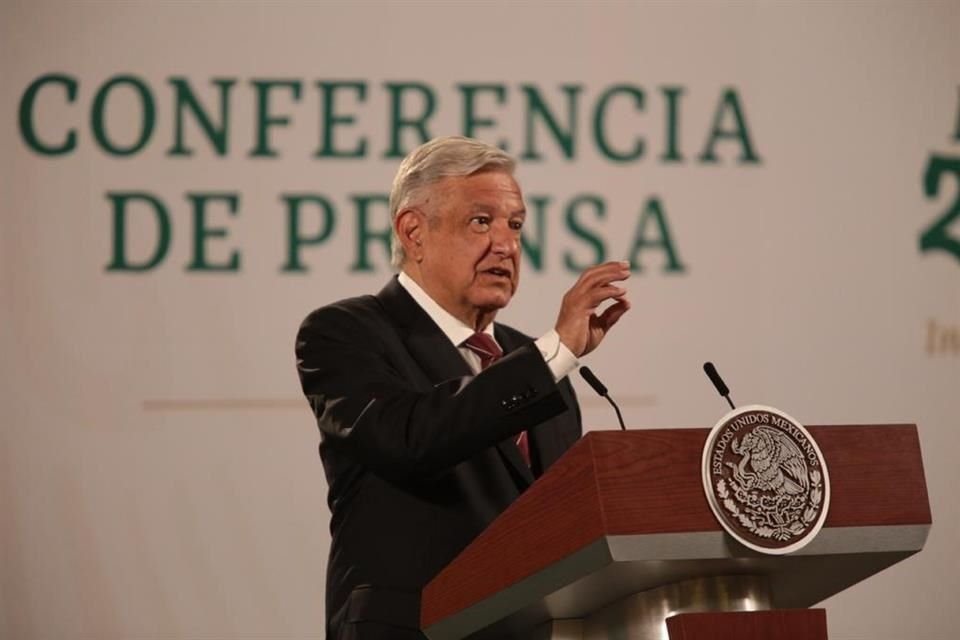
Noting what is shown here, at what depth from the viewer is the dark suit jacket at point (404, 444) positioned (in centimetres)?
214

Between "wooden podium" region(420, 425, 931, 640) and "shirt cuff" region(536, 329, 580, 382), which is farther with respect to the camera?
"shirt cuff" region(536, 329, 580, 382)

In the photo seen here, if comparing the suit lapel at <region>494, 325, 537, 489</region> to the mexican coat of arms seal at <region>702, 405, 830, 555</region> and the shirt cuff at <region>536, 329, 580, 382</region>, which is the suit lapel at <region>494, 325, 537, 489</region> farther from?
the mexican coat of arms seal at <region>702, 405, 830, 555</region>

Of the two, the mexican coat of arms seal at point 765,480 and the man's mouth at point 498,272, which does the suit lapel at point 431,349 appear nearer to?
the man's mouth at point 498,272

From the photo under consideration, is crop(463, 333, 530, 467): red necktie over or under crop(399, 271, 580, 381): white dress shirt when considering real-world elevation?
under

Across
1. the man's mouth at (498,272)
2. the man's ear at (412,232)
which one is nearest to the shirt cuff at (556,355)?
the man's mouth at (498,272)

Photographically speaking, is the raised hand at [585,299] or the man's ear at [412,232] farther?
the man's ear at [412,232]

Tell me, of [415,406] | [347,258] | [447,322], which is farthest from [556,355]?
[347,258]

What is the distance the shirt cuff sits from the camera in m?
2.15

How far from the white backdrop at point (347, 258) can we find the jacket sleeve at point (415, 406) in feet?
4.58

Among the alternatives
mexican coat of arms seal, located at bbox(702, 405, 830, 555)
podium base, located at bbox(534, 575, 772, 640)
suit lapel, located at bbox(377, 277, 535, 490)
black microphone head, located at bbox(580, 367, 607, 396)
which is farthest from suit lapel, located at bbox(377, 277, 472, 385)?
mexican coat of arms seal, located at bbox(702, 405, 830, 555)

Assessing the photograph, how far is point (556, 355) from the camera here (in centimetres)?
215

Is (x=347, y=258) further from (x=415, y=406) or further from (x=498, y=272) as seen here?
(x=415, y=406)

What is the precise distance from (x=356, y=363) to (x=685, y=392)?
1600mm

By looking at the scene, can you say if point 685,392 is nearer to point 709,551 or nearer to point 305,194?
point 305,194
